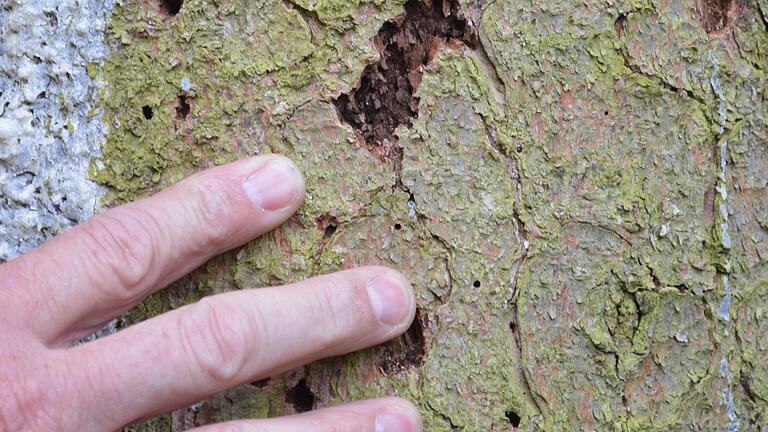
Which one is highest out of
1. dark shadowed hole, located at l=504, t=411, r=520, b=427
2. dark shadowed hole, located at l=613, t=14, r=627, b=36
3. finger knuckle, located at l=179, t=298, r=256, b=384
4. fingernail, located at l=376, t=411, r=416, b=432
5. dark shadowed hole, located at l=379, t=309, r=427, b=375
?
dark shadowed hole, located at l=613, t=14, r=627, b=36

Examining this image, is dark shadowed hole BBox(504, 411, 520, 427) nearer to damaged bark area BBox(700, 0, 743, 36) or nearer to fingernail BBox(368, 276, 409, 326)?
fingernail BBox(368, 276, 409, 326)

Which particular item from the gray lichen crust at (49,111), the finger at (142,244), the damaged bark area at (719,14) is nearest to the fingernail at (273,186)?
the finger at (142,244)

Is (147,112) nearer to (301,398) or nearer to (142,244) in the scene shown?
(142,244)

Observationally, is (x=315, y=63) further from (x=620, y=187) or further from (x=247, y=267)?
(x=620, y=187)

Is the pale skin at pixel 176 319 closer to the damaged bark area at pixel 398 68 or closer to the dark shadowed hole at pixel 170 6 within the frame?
the damaged bark area at pixel 398 68

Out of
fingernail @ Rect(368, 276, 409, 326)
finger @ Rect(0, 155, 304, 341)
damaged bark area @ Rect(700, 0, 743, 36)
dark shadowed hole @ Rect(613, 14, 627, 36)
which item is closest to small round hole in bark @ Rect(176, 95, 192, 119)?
finger @ Rect(0, 155, 304, 341)

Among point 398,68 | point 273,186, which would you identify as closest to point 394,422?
point 273,186
